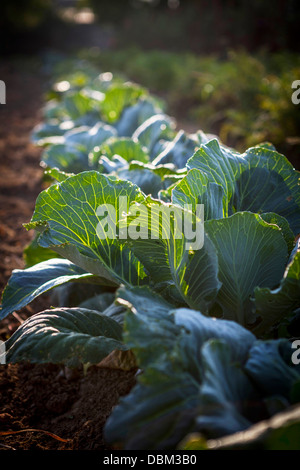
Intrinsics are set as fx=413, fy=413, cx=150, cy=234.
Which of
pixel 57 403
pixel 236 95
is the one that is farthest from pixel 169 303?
pixel 236 95

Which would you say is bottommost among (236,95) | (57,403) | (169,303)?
(57,403)

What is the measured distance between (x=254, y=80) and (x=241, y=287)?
5.18 m

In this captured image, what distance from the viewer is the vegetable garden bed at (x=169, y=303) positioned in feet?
3.67

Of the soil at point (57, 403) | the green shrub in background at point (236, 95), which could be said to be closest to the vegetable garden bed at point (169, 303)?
the soil at point (57, 403)

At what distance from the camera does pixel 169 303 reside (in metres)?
1.55

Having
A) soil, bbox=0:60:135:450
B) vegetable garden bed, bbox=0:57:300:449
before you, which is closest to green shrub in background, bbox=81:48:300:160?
vegetable garden bed, bbox=0:57:300:449

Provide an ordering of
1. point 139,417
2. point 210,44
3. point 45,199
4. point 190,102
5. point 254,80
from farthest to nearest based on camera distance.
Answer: point 210,44 → point 190,102 → point 254,80 → point 45,199 → point 139,417

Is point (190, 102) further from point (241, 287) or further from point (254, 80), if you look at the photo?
point (241, 287)

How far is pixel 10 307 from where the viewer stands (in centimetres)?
181

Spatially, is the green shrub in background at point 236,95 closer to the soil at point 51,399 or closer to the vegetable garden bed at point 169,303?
the vegetable garden bed at point 169,303

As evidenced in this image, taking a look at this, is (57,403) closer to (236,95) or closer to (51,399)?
(51,399)
